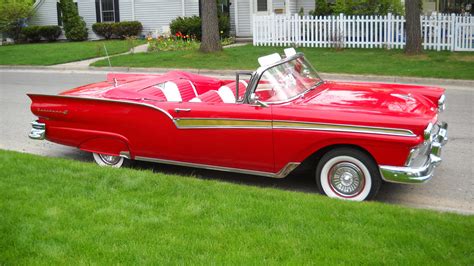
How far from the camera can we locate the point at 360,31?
20.1m

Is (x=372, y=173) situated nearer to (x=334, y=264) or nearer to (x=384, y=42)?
(x=334, y=264)

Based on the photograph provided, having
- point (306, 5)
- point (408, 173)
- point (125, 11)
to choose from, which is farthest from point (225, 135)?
point (125, 11)

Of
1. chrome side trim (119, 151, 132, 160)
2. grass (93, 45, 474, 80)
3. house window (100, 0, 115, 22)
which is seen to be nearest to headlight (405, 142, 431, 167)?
chrome side trim (119, 151, 132, 160)

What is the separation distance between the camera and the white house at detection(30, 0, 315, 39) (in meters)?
26.3

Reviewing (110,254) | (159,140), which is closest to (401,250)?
(110,254)

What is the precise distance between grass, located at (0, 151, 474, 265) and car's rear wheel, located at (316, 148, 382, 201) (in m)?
0.33

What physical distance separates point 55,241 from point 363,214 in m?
2.40

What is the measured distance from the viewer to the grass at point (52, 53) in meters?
21.1

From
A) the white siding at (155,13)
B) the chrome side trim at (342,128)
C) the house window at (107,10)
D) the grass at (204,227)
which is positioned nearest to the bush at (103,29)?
the house window at (107,10)

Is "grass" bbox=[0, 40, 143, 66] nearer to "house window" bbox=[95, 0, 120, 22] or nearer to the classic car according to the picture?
"house window" bbox=[95, 0, 120, 22]

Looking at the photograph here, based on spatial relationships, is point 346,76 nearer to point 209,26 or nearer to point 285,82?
point 209,26

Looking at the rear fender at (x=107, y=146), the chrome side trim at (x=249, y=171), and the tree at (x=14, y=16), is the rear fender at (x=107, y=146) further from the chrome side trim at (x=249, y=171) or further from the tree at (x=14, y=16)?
the tree at (x=14, y=16)

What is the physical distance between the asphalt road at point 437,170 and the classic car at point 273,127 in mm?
440

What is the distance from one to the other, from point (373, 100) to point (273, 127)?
106cm
